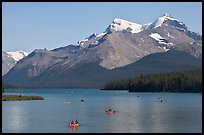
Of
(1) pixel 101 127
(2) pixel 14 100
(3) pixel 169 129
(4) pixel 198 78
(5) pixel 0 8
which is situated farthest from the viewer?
(4) pixel 198 78

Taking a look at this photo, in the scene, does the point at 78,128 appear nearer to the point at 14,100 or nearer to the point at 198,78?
the point at 14,100

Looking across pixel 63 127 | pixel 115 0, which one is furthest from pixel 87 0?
pixel 63 127

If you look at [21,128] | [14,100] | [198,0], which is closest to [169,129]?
[21,128]

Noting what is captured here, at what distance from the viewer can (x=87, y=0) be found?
1495 cm

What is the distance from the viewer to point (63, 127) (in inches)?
2365

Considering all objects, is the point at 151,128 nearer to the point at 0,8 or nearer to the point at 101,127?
the point at 101,127

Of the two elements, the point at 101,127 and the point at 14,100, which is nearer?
the point at 101,127

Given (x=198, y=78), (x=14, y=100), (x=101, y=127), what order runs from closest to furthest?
(x=101, y=127) → (x=14, y=100) → (x=198, y=78)

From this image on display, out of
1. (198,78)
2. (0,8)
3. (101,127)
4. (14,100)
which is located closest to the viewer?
Result: (0,8)

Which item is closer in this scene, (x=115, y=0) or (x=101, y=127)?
(x=115, y=0)

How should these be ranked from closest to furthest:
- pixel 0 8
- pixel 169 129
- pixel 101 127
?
1. pixel 0 8
2. pixel 169 129
3. pixel 101 127

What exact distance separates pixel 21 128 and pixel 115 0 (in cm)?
4546

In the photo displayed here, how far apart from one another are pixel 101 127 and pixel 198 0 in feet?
147

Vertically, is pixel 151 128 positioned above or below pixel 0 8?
below
